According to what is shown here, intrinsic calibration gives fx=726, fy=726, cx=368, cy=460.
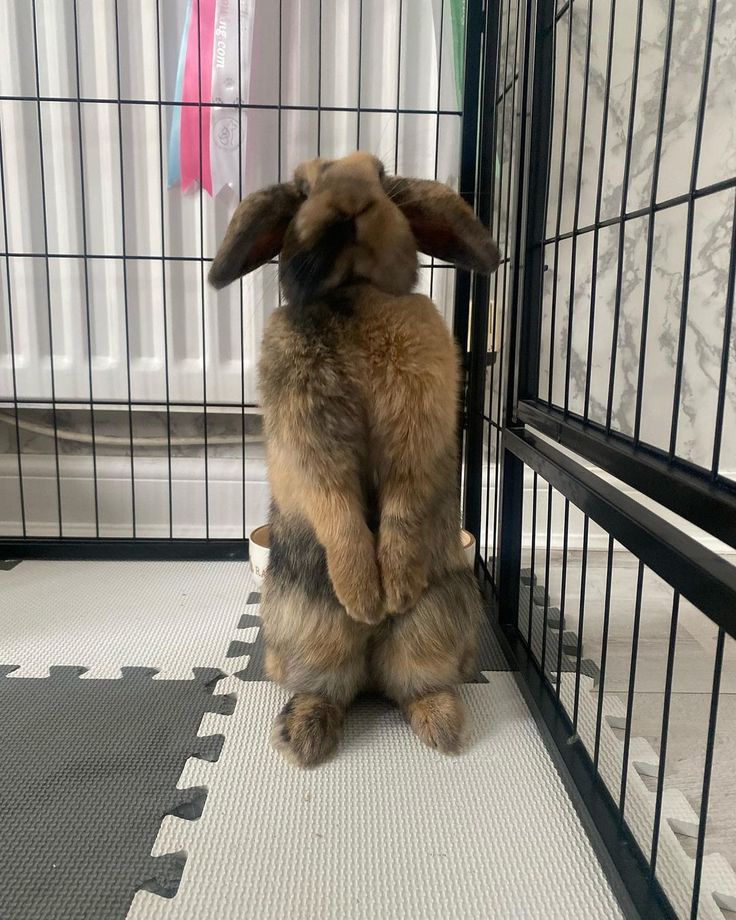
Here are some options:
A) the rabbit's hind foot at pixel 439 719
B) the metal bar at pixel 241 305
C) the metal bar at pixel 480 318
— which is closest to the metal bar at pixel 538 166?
the metal bar at pixel 480 318

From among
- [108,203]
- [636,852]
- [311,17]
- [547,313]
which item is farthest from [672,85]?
[636,852]

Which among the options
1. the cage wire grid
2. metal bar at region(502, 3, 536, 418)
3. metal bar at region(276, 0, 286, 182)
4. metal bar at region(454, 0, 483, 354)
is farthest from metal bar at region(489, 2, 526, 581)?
metal bar at region(276, 0, 286, 182)

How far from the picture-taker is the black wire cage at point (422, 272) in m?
1.20

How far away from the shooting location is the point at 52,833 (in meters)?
0.77

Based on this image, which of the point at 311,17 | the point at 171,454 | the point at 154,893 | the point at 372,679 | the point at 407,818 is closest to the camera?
the point at 154,893

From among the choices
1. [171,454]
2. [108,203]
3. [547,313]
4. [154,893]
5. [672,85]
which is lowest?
[154,893]

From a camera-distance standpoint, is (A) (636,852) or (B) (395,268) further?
(B) (395,268)

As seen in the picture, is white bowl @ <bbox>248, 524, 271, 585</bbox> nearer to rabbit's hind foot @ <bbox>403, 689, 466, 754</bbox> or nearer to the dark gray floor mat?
the dark gray floor mat

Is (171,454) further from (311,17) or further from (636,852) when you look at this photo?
(636,852)

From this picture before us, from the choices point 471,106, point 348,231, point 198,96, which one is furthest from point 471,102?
point 348,231

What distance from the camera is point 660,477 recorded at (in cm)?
62

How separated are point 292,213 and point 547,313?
0.80 m

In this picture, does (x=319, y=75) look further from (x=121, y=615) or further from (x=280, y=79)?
(x=121, y=615)

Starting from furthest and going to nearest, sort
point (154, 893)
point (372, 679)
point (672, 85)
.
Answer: point (672, 85)
point (372, 679)
point (154, 893)
